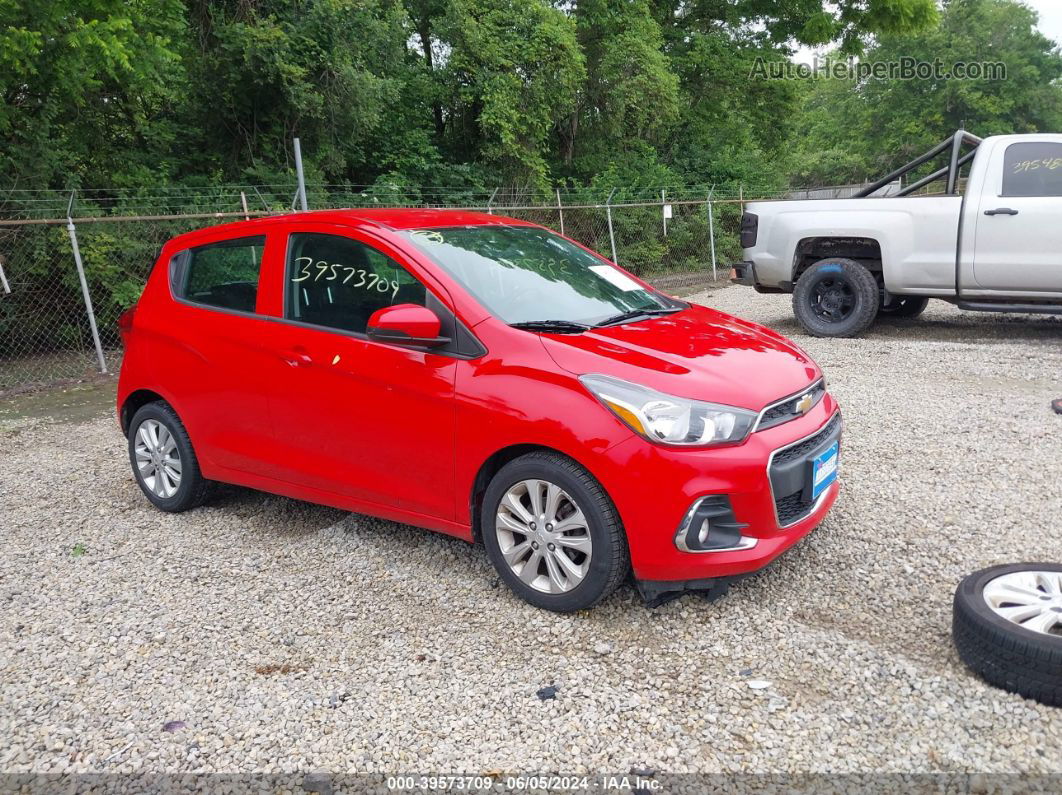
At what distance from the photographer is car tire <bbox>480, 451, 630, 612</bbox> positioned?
327cm

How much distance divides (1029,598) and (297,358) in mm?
3320

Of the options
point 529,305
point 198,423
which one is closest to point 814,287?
point 529,305

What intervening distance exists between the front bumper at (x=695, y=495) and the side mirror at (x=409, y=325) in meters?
0.97

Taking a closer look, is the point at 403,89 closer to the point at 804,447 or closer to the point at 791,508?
the point at 804,447

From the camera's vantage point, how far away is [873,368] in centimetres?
775

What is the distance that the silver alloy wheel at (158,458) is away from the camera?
492 cm

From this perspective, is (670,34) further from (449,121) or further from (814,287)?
(814,287)

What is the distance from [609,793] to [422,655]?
106 cm

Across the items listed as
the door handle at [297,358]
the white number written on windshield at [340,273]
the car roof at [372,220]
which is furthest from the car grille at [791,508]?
the door handle at [297,358]

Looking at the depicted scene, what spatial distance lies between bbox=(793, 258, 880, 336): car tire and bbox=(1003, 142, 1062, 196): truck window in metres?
1.58

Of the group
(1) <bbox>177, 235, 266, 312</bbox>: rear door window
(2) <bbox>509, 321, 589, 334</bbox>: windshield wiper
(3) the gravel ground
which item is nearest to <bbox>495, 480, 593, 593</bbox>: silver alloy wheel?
(3) the gravel ground

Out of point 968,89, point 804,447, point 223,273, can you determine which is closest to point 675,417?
point 804,447

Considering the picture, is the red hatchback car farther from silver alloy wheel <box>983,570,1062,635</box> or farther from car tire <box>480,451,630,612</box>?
silver alloy wheel <box>983,570,1062,635</box>

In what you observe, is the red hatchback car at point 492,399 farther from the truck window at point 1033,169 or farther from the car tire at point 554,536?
the truck window at point 1033,169
